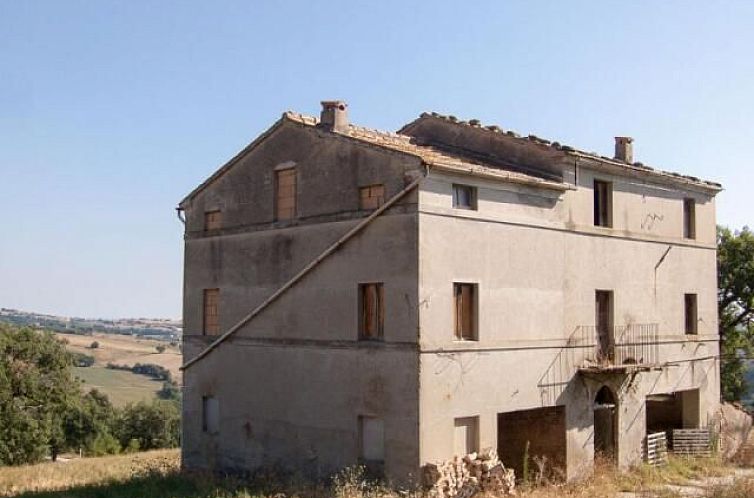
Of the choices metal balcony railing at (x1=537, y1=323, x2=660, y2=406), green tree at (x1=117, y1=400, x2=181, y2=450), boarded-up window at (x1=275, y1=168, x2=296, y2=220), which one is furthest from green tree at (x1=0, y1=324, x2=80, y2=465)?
metal balcony railing at (x1=537, y1=323, x2=660, y2=406)

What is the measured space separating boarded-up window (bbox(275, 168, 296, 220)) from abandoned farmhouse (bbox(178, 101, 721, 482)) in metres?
0.08

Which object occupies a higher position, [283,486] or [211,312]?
[211,312]

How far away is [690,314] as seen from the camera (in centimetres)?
2661

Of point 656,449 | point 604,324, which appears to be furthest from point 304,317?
point 656,449

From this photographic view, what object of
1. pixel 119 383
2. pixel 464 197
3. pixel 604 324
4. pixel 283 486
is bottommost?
pixel 119 383

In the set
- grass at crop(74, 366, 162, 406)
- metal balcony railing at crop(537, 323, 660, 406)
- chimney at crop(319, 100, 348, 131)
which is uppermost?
chimney at crop(319, 100, 348, 131)

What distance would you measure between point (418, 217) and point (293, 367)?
5.69m

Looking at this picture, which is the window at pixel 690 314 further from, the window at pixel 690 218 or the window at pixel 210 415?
the window at pixel 210 415

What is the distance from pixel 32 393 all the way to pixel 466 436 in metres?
36.3

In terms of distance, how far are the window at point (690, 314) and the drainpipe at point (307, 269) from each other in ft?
41.1

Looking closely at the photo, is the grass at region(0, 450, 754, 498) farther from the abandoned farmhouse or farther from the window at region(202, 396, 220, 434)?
the window at region(202, 396, 220, 434)

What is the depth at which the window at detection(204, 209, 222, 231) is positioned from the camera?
80.0 ft

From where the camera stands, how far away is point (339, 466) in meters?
19.5

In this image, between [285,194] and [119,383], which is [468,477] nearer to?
[285,194]
